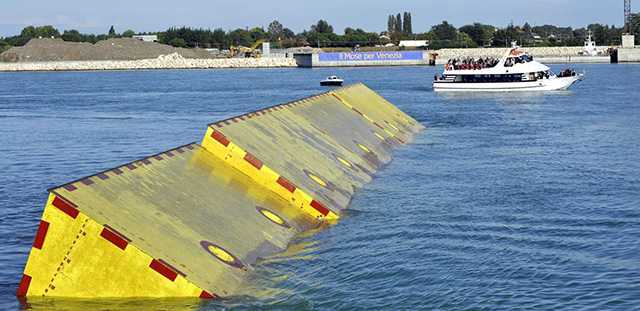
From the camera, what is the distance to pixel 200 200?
15945 millimetres

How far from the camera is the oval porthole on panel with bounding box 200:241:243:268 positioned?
45.9 ft

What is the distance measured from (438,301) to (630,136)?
26.4 metres

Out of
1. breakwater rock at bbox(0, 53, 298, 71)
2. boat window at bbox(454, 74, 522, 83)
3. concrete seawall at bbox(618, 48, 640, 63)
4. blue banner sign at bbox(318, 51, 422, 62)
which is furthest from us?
breakwater rock at bbox(0, 53, 298, 71)

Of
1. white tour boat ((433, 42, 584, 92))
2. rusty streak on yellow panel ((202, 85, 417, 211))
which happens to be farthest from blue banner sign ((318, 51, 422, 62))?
rusty streak on yellow panel ((202, 85, 417, 211))

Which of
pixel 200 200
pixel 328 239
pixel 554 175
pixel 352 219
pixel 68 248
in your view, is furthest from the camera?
pixel 554 175

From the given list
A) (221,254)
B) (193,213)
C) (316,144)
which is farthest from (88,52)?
(221,254)

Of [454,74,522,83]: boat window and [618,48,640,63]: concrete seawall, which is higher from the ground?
[618,48,640,63]: concrete seawall

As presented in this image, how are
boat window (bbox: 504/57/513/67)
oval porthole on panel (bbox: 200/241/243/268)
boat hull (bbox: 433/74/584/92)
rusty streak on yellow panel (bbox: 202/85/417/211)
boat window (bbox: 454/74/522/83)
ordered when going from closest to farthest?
oval porthole on panel (bbox: 200/241/243/268) < rusty streak on yellow panel (bbox: 202/85/417/211) < boat hull (bbox: 433/74/584/92) < boat window (bbox: 454/74/522/83) < boat window (bbox: 504/57/513/67)

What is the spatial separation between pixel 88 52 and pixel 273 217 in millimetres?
188122

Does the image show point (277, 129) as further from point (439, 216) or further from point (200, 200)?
point (200, 200)

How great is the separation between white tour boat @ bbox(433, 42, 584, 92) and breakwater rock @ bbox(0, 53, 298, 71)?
98.8 metres

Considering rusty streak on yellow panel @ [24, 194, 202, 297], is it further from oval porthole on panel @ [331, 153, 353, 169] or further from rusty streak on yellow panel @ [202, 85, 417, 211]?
oval porthole on panel @ [331, 153, 353, 169]

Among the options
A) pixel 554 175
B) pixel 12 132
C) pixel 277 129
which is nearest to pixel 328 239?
pixel 277 129

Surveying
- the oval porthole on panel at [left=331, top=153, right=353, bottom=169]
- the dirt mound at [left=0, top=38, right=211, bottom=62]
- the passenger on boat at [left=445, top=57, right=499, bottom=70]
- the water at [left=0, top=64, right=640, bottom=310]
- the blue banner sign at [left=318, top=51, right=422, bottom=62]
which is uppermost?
the dirt mound at [left=0, top=38, right=211, bottom=62]
